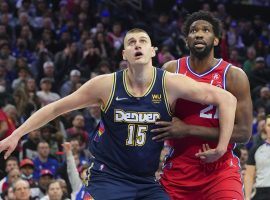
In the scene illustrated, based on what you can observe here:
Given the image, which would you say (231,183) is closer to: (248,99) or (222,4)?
(248,99)

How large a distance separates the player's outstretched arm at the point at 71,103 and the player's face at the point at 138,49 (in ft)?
0.81

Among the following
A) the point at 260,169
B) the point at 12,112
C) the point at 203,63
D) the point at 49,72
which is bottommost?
the point at 260,169

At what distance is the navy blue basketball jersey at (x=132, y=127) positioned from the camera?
6.05 meters

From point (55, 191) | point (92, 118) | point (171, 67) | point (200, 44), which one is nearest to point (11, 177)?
point (55, 191)

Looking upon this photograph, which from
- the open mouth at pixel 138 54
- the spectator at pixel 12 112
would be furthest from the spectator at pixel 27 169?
the open mouth at pixel 138 54

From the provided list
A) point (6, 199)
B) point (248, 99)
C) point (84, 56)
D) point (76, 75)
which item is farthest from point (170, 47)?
point (248, 99)

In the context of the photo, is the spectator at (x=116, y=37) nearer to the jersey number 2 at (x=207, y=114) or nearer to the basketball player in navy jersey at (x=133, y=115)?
the jersey number 2 at (x=207, y=114)

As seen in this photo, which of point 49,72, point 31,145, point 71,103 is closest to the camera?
point 71,103

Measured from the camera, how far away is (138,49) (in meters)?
6.11

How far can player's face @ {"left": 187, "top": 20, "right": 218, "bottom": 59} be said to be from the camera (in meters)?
6.46

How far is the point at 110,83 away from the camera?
6.14 m

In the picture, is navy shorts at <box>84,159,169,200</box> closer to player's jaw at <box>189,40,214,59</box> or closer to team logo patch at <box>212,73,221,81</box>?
team logo patch at <box>212,73,221,81</box>

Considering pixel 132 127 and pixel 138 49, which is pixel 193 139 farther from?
pixel 138 49

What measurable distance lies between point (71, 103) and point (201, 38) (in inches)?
49.3
